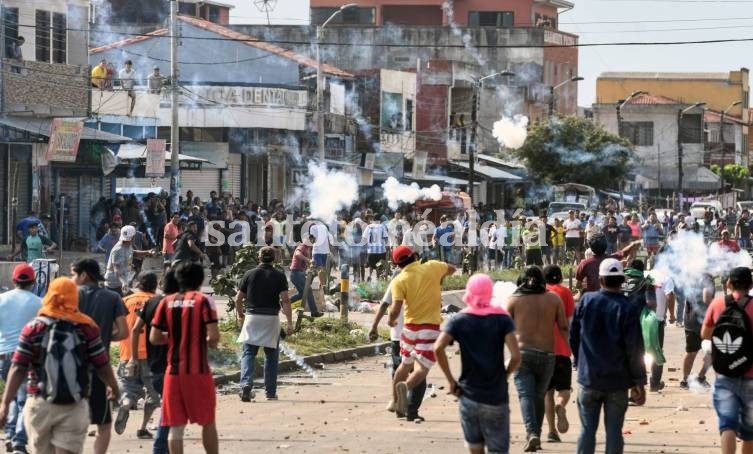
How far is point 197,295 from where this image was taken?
9.43 meters

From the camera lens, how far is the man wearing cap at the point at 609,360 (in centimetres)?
941

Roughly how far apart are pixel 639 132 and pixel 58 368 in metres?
86.6

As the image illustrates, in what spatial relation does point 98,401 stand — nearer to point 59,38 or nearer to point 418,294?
point 418,294

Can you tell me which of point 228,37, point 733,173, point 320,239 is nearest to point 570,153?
point 228,37

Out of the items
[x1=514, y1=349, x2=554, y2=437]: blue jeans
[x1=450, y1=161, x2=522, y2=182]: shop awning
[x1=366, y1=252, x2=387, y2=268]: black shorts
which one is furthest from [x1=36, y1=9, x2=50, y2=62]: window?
[x1=450, y1=161, x2=522, y2=182]: shop awning

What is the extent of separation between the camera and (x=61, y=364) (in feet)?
27.5

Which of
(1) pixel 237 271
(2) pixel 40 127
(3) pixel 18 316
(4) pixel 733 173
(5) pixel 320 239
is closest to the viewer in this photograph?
(3) pixel 18 316

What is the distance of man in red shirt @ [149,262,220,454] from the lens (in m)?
9.35

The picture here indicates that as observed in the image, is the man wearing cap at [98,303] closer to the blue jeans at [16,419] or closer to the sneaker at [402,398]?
the blue jeans at [16,419]

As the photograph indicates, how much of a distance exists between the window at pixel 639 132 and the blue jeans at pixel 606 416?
84.1 meters

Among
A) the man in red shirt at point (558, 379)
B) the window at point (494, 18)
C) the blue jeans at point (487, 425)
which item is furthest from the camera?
the window at point (494, 18)

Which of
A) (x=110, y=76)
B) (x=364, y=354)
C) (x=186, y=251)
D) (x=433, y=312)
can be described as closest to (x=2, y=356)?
(x=433, y=312)

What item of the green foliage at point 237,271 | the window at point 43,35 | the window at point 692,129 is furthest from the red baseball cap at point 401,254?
the window at point 692,129

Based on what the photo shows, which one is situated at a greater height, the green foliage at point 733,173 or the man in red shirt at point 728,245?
the green foliage at point 733,173
